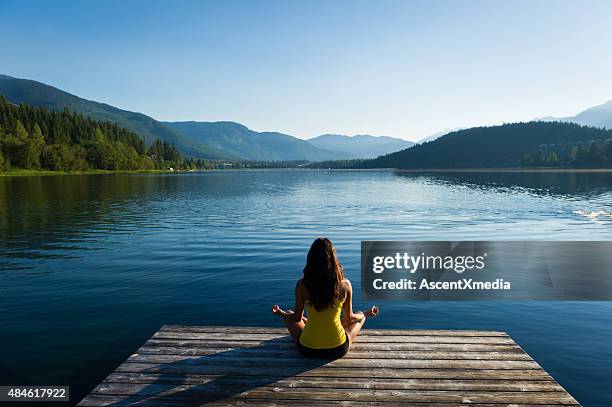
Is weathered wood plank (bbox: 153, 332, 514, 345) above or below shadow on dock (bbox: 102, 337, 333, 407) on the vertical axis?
below

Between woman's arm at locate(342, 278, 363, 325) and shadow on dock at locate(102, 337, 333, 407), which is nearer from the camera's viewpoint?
shadow on dock at locate(102, 337, 333, 407)

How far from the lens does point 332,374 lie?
798cm

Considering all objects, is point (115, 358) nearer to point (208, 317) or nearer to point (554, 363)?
point (208, 317)

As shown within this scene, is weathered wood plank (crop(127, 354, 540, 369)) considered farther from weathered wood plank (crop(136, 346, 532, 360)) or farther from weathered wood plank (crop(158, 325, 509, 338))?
weathered wood plank (crop(158, 325, 509, 338))

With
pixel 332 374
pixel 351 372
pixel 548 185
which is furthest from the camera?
pixel 548 185

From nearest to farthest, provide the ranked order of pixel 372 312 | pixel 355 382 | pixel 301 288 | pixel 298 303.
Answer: pixel 355 382
pixel 301 288
pixel 298 303
pixel 372 312

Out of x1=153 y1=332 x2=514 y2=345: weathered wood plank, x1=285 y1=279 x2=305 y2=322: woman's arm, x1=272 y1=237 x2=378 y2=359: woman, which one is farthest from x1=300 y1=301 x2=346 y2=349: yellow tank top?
x1=153 y1=332 x2=514 y2=345: weathered wood plank

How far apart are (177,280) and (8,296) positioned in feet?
21.8

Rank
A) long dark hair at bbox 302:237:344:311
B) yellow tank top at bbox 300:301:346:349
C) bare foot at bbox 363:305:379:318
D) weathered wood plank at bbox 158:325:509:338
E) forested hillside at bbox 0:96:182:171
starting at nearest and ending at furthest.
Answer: long dark hair at bbox 302:237:344:311, yellow tank top at bbox 300:301:346:349, bare foot at bbox 363:305:379:318, weathered wood plank at bbox 158:325:509:338, forested hillside at bbox 0:96:182:171

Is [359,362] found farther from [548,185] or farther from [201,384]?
[548,185]

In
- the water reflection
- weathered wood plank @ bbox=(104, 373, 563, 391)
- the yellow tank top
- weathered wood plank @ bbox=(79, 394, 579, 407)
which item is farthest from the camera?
the water reflection

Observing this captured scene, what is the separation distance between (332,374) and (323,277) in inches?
76.7

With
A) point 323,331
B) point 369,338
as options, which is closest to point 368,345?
point 369,338

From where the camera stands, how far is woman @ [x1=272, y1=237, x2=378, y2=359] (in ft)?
26.3
